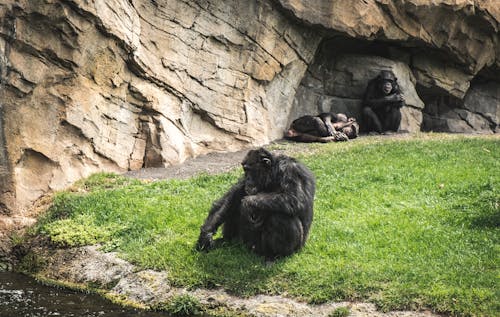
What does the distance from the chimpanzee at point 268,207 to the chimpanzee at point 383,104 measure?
13.7 meters

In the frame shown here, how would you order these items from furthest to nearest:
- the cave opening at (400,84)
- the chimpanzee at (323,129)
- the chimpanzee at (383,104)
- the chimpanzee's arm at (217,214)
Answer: the cave opening at (400,84) → the chimpanzee at (383,104) → the chimpanzee at (323,129) → the chimpanzee's arm at (217,214)

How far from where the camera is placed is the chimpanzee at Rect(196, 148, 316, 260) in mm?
9406

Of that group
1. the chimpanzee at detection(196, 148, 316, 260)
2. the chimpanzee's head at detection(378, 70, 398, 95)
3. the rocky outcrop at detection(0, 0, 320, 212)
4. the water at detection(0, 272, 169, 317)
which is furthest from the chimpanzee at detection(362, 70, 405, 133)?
the water at detection(0, 272, 169, 317)

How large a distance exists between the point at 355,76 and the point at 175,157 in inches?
376

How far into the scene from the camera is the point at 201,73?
1862cm

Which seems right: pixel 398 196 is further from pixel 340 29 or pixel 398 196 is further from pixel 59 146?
pixel 340 29

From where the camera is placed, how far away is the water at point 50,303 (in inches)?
346

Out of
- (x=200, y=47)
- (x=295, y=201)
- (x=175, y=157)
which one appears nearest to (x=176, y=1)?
(x=200, y=47)

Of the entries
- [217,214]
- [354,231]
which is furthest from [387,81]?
[217,214]

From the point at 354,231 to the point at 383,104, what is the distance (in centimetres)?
1254

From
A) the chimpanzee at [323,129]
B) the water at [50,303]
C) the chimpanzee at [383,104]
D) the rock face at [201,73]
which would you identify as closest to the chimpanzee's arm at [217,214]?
the water at [50,303]

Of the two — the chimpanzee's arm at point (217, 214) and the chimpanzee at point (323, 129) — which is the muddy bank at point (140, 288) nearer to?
the chimpanzee's arm at point (217, 214)

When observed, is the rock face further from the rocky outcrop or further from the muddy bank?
the muddy bank

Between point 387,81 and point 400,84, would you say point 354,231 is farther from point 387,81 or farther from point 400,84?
point 400,84
